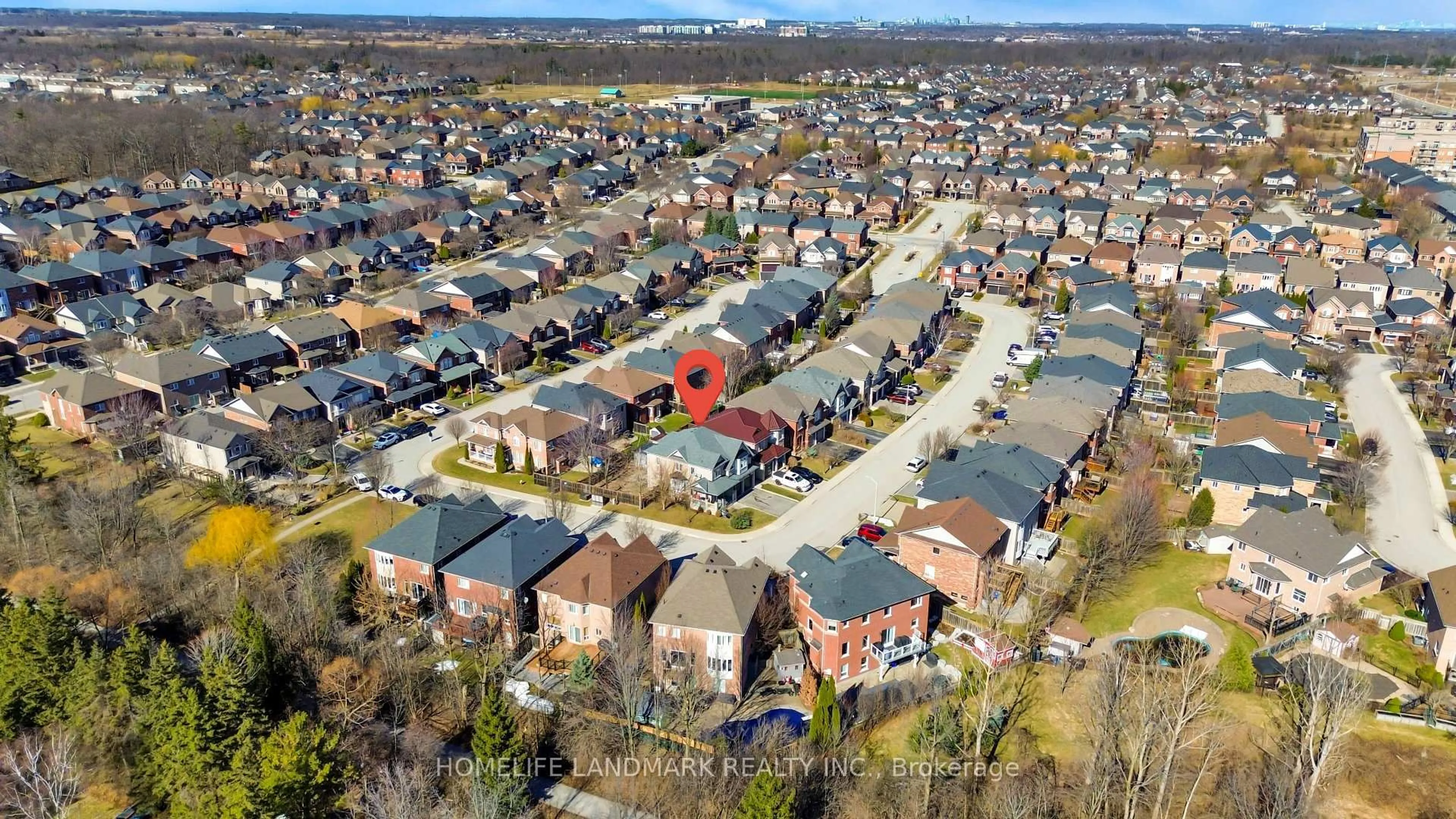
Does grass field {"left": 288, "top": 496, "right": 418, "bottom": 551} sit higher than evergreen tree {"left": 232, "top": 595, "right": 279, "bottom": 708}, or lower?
lower

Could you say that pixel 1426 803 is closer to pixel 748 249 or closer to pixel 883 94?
pixel 748 249

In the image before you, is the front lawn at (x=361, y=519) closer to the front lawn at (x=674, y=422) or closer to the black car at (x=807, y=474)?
the front lawn at (x=674, y=422)

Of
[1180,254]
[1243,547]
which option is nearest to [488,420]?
[1243,547]

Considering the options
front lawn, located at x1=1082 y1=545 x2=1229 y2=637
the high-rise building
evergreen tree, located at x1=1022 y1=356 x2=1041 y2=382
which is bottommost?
front lawn, located at x1=1082 y1=545 x2=1229 y2=637

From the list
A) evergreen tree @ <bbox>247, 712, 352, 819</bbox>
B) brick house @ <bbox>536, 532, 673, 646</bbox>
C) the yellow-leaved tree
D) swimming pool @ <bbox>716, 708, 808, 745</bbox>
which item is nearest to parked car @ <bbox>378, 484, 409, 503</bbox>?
the yellow-leaved tree

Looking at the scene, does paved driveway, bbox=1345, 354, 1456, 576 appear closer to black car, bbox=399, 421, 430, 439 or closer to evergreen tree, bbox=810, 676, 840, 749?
evergreen tree, bbox=810, 676, 840, 749

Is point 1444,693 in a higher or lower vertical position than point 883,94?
lower

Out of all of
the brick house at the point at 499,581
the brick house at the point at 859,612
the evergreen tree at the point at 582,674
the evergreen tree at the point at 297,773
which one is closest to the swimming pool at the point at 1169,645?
the brick house at the point at 859,612
